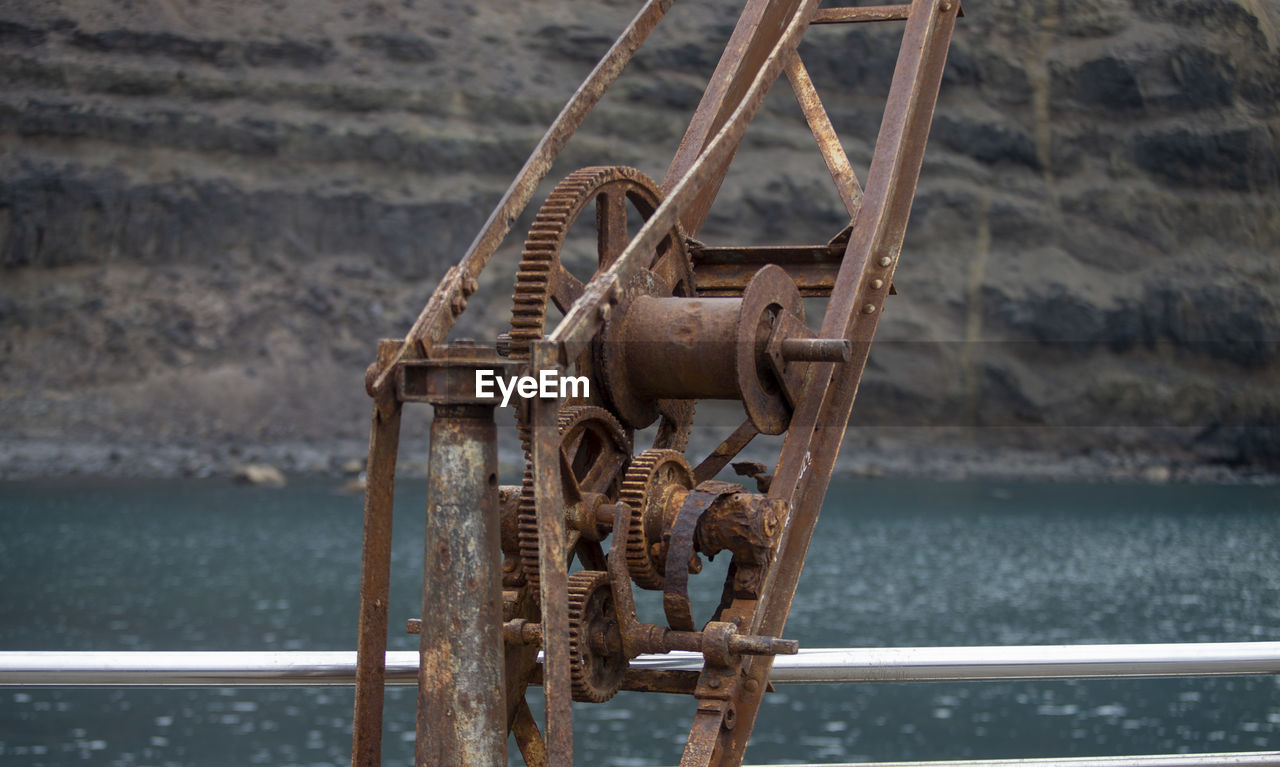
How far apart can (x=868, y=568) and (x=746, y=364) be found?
23.9m

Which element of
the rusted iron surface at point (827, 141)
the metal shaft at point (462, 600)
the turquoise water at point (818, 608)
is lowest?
the turquoise water at point (818, 608)

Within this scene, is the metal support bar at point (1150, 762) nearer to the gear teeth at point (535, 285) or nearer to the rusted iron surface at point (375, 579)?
the gear teeth at point (535, 285)

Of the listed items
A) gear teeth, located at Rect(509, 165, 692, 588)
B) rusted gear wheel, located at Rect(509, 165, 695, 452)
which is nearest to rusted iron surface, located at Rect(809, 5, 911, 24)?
rusted gear wheel, located at Rect(509, 165, 695, 452)

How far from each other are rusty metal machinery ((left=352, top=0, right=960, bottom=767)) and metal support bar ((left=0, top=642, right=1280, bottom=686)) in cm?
14

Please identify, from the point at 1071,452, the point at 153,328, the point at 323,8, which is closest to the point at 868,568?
the point at 1071,452

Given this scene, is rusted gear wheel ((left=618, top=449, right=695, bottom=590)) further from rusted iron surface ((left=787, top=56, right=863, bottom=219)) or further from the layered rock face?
the layered rock face

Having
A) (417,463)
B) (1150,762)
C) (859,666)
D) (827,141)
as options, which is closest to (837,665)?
(859,666)

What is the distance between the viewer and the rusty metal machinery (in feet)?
6.86

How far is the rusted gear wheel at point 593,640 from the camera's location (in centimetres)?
257

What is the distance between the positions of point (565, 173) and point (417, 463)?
375 inches

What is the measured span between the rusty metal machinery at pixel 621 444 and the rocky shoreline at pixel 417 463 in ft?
99.0

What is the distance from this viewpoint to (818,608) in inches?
848

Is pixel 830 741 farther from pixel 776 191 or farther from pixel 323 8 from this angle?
pixel 323 8

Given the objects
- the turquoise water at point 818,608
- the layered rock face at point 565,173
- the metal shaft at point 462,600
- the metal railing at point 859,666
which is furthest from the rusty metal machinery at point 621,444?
the layered rock face at point 565,173
